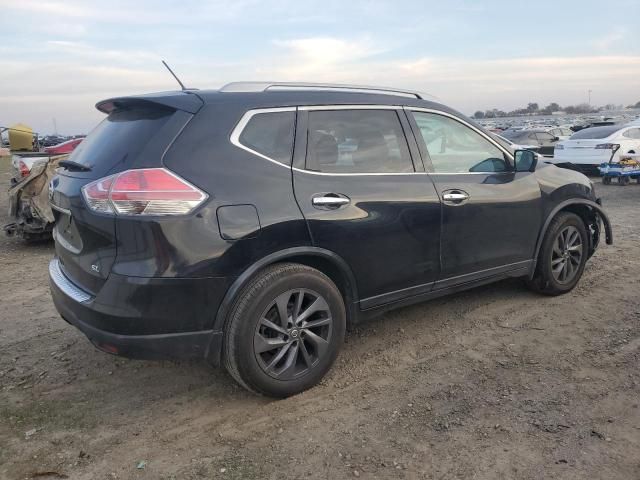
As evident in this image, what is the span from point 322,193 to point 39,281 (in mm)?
4099

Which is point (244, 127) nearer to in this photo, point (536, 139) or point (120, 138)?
point (120, 138)

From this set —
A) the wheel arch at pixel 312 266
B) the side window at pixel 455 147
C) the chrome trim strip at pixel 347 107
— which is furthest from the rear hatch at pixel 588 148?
the wheel arch at pixel 312 266

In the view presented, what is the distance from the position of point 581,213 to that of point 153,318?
159 inches

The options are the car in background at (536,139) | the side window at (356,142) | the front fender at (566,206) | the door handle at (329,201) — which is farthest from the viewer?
the car in background at (536,139)

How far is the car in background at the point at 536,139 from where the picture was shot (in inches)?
777

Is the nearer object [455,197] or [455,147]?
[455,197]

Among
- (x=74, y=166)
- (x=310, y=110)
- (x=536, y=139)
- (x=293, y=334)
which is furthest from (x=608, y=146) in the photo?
(x=74, y=166)

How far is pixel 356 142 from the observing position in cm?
363

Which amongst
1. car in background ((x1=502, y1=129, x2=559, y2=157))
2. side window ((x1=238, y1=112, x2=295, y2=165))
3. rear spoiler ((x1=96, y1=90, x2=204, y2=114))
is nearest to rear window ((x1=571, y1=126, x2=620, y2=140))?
car in background ((x1=502, y1=129, x2=559, y2=157))

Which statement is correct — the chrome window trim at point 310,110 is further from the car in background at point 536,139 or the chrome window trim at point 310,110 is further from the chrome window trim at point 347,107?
the car in background at point 536,139

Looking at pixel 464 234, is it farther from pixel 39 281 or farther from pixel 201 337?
pixel 39 281

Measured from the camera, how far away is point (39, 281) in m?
5.95

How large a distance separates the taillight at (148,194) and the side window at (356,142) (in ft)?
2.64

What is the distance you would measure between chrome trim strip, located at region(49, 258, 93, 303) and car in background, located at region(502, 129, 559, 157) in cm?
1857
